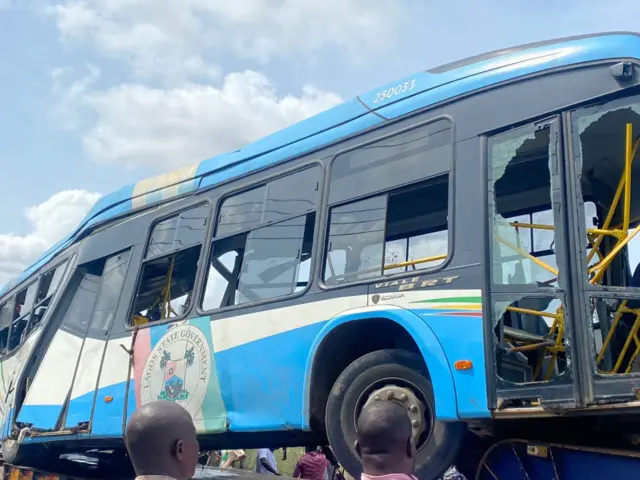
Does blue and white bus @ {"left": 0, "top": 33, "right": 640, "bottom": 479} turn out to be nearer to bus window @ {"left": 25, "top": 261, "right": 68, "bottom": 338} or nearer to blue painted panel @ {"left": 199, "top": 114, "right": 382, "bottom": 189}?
blue painted panel @ {"left": 199, "top": 114, "right": 382, "bottom": 189}

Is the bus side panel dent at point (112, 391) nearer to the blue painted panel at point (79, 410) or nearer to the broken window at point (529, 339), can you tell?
the blue painted panel at point (79, 410)

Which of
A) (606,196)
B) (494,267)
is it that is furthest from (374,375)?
(606,196)

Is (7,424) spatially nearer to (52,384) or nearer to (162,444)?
(52,384)

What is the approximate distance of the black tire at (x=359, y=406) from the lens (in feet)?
13.9

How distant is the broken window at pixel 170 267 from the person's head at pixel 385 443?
3.80 metres

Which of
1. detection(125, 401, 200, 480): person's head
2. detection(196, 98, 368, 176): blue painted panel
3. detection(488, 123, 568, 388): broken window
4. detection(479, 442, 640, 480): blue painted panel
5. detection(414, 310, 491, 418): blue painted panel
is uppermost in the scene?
detection(196, 98, 368, 176): blue painted panel

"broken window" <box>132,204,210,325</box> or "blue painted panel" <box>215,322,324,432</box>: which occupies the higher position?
"broken window" <box>132,204,210,325</box>

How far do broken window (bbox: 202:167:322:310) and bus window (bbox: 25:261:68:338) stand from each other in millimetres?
3131

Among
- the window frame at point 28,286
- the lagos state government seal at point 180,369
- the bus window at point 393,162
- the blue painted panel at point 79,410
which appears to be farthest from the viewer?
the window frame at point 28,286

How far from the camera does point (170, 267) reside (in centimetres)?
665

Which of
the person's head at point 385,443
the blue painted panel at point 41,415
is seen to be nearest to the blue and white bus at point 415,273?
the blue painted panel at point 41,415

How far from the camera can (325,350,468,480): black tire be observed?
4.23 m

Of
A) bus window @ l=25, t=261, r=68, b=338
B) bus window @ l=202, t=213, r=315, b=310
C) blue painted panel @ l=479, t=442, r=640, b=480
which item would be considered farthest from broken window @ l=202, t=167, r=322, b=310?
bus window @ l=25, t=261, r=68, b=338

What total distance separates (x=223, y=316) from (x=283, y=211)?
3.23ft
